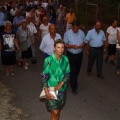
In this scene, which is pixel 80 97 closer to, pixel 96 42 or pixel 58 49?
pixel 96 42

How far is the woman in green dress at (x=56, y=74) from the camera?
20.1 ft

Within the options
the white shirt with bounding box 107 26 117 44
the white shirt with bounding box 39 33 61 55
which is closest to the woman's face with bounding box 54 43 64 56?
the white shirt with bounding box 39 33 61 55

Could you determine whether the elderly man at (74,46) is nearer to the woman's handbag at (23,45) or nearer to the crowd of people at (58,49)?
the crowd of people at (58,49)

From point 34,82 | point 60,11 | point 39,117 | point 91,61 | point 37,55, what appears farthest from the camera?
point 60,11

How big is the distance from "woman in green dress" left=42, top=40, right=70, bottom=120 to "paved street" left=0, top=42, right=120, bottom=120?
155cm

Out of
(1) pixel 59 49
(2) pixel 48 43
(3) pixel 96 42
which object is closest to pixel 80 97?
(2) pixel 48 43

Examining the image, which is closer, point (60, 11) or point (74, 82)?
point (74, 82)

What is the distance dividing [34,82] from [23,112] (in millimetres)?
2452

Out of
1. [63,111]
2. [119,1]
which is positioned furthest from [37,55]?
[119,1]

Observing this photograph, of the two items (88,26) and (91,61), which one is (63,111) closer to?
(91,61)

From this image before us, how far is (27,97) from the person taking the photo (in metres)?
9.06

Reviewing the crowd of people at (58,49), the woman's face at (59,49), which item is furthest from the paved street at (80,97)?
the woman's face at (59,49)

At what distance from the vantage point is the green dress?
6137mm

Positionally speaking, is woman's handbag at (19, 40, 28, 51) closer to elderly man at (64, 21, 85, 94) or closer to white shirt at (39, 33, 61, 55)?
white shirt at (39, 33, 61, 55)
